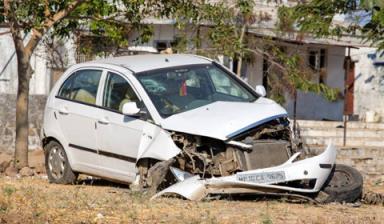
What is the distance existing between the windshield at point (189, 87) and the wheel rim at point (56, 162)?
6.28 ft

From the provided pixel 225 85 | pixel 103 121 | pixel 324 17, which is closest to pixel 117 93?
pixel 103 121

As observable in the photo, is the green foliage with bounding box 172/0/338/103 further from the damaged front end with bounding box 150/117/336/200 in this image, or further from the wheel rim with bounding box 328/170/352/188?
the wheel rim with bounding box 328/170/352/188

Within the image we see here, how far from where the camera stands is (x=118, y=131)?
11.1 m

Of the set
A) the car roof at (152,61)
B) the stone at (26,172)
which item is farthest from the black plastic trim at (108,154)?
the stone at (26,172)

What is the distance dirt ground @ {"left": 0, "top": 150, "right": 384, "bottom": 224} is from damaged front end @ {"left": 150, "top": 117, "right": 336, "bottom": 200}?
19 centimetres

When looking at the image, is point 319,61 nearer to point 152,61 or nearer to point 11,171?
point 11,171

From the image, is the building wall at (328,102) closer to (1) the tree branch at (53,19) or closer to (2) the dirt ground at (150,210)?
(1) the tree branch at (53,19)

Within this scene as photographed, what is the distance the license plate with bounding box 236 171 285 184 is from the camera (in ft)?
31.2

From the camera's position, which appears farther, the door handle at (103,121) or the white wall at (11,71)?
the white wall at (11,71)

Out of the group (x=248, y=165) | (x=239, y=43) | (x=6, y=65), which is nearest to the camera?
(x=248, y=165)

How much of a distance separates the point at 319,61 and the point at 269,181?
1681 centimetres

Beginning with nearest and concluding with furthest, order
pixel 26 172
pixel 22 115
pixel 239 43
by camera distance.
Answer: pixel 26 172, pixel 22 115, pixel 239 43

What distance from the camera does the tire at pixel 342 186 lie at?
989cm

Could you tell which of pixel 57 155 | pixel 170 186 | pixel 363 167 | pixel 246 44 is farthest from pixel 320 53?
pixel 170 186
